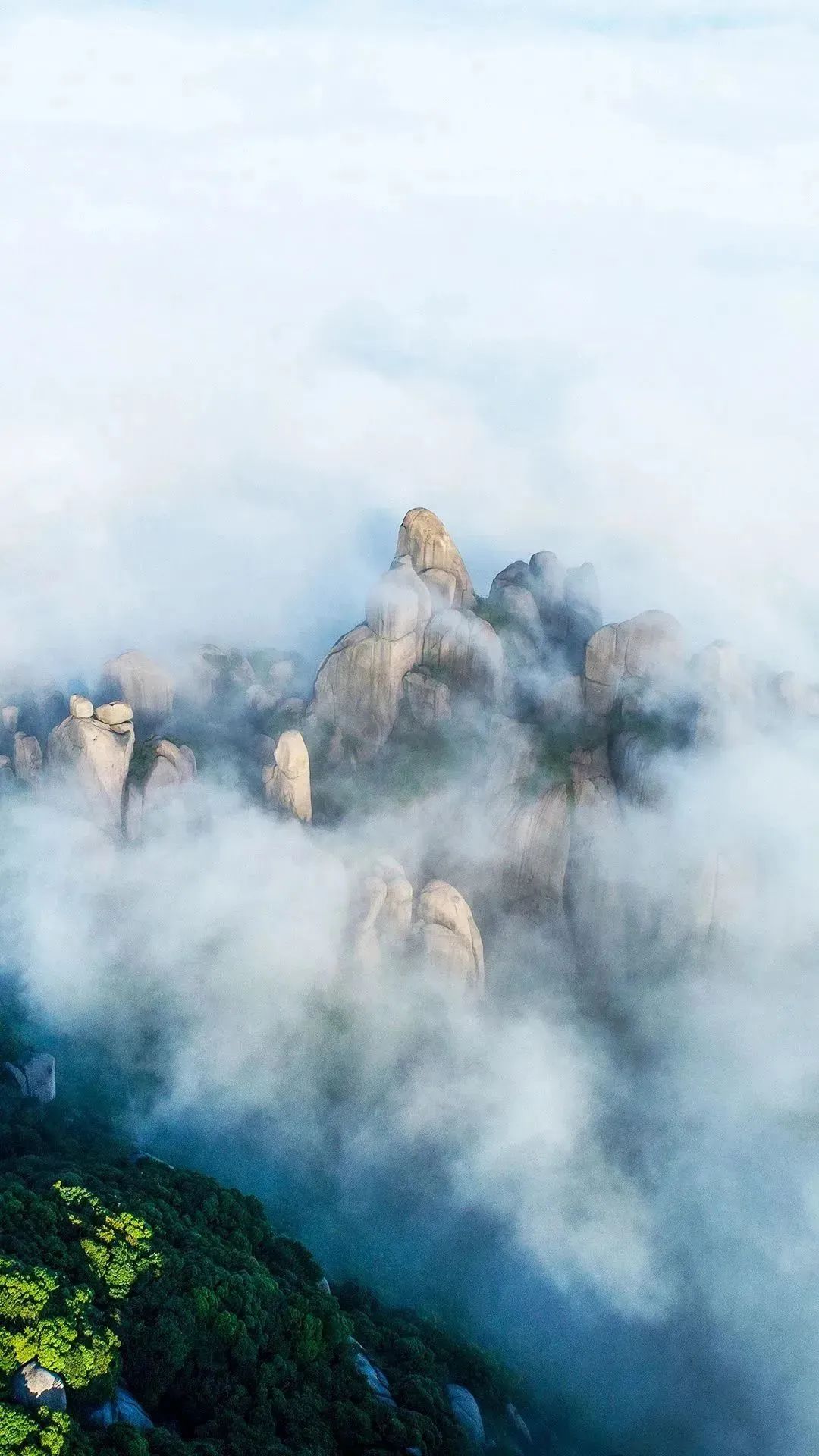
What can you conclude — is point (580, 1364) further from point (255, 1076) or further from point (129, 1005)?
point (129, 1005)

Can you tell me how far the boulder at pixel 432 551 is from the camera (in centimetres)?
8025

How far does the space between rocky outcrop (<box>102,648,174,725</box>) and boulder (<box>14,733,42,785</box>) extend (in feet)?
21.6

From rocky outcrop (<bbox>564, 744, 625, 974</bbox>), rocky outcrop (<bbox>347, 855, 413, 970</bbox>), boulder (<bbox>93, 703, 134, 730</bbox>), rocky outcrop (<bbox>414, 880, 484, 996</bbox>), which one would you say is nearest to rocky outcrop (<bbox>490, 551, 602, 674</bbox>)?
rocky outcrop (<bbox>564, 744, 625, 974</bbox>)

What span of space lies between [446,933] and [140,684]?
28.0 m

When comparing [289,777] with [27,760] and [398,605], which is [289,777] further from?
[27,760]

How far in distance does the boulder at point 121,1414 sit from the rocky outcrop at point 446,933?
101ft

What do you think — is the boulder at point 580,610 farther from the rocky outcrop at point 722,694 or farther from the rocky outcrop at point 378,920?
the rocky outcrop at point 378,920

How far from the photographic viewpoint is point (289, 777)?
238 ft

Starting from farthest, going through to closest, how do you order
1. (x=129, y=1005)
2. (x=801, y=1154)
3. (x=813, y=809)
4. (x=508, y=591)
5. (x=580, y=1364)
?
(x=508, y=591) < (x=813, y=809) < (x=129, y=1005) < (x=801, y=1154) < (x=580, y=1364)

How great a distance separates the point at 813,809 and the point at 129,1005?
43.7m

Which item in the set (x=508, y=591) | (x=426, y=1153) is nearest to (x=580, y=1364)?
(x=426, y=1153)

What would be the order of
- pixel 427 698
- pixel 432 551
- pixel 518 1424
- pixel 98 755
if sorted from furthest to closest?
pixel 432 551 → pixel 427 698 → pixel 98 755 → pixel 518 1424

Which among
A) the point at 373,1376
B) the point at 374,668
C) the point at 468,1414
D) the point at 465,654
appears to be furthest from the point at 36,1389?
the point at 465,654

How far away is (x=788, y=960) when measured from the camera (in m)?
68.9
